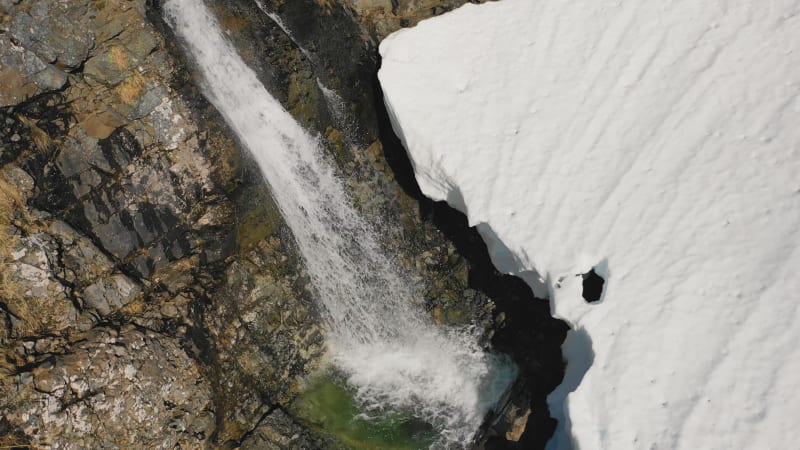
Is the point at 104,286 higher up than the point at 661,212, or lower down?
higher up

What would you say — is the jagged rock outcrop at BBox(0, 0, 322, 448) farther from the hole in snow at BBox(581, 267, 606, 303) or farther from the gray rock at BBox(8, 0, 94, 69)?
the hole in snow at BBox(581, 267, 606, 303)

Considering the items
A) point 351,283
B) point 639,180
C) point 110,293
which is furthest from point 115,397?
point 639,180

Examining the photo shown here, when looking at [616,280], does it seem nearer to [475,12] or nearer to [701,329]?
[701,329]

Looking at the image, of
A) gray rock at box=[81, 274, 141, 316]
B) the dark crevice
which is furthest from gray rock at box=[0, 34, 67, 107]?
the dark crevice

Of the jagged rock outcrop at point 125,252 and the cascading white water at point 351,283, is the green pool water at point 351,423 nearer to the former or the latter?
the cascading white water at point 351,283

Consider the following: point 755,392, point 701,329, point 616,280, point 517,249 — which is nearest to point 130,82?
point 517,249

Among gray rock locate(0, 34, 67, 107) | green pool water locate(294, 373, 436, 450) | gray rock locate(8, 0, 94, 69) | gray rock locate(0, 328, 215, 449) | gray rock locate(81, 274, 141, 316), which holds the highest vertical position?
gray rock locate(8, 0, 94, 69)

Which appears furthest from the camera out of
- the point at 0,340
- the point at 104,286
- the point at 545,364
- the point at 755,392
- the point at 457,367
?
the point at 457,367
